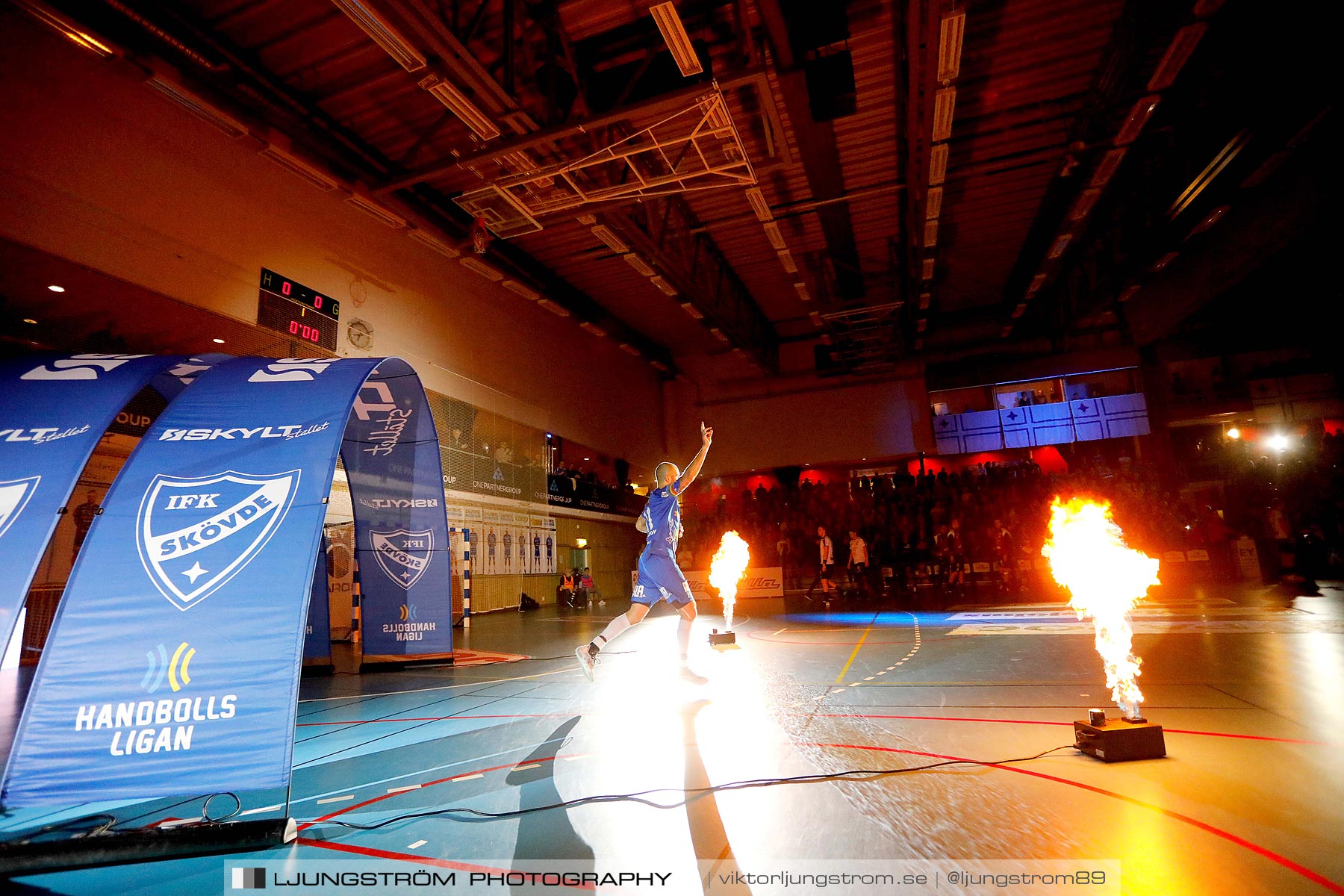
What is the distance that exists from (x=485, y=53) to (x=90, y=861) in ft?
35.6

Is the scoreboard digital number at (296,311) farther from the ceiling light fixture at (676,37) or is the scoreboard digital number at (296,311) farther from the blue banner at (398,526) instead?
the ceiling light fixture at (676,37)

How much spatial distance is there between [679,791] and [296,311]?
480 inches

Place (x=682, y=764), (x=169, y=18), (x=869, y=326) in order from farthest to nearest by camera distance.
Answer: (x=869, y=326) < (x=169, y=18) < (x=682, y=764)

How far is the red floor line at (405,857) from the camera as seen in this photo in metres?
2.30

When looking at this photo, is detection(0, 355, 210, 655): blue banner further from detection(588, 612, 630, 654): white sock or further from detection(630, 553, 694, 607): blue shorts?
detection(630, 553, 694, 607): blue shorts

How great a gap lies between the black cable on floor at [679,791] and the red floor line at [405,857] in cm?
16

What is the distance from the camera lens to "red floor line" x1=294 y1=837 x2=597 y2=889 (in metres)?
2.30

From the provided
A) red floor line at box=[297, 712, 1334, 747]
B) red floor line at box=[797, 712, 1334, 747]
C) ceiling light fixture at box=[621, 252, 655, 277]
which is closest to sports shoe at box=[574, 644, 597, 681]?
red floor line at box=[297, 712, 1334, 747]

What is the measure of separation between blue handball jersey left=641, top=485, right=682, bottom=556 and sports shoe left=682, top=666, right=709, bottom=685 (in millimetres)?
1151

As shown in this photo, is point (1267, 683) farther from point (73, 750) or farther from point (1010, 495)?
point (1010, 495)

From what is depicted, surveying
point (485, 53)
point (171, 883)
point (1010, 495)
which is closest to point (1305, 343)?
point (1010, 495)

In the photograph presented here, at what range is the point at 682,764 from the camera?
344 centimetres

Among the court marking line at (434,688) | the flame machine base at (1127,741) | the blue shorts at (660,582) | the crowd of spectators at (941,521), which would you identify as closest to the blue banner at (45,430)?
the court marking line at (434,688)

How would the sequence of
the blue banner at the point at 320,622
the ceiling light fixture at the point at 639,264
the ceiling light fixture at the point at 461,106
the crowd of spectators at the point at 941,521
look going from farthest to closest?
the crowd of spectators at the point at 941,521 < the ceiling light fixture at the point at 639,264 < the ceiling light fixture at the point at 461,106 < the blue banner at the point at 320,622
